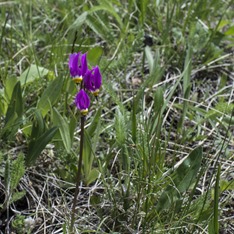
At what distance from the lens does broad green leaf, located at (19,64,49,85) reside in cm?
219

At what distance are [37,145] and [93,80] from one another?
15.7 inches

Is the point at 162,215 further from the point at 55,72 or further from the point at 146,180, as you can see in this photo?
the point at 55,72

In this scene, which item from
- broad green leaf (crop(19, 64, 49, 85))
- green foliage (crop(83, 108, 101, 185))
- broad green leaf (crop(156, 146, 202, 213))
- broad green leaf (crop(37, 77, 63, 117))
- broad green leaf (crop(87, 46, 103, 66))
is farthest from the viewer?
broad green leaf (crop(87, 46, 103, 66))

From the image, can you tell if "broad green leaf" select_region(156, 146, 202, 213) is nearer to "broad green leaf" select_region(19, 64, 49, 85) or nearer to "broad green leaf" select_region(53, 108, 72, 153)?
"broad green leaf" select_region(53, 108, 72, 153)

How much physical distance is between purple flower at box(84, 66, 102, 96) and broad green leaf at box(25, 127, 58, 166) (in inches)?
12.0

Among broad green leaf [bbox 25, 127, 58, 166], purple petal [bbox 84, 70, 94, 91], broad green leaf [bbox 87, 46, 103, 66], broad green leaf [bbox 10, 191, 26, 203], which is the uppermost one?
purple petal [bbox 84, 70, 94, 91]

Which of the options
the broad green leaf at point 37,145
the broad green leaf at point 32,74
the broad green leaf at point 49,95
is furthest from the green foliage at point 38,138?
the broad green leaf at point 32,74

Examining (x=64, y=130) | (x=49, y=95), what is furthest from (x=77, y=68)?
(x=49, y=95)

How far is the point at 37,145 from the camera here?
191 cm

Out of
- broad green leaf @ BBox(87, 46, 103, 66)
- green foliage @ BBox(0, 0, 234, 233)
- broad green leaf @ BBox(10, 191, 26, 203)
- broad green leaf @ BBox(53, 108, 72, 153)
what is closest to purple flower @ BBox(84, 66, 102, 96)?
green foliage @ BBox(0, 0, 234, 233)

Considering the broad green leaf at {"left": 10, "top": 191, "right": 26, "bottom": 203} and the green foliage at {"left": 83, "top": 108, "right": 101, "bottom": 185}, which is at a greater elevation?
the green foliage at {"left": 83, "top": 108, "right": 101, "bottom": 185}

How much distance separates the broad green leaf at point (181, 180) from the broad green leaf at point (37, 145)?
0.41 metres

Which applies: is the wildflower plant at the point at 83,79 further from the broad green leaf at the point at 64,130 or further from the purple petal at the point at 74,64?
the broad green leaf at the point at 64,130

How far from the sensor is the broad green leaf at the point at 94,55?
2.31 metres
